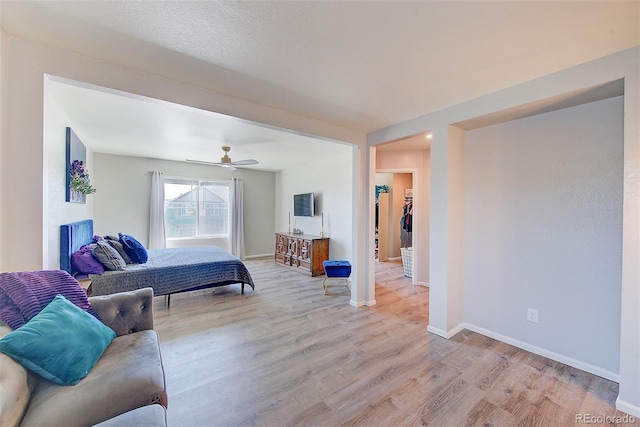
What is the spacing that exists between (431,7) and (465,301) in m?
2.84

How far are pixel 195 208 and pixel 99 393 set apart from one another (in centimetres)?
579

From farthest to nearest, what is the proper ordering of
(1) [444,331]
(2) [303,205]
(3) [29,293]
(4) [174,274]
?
(2) [303,205] < (4) [174,274] < (1) [444,331] < (3) [29,293]

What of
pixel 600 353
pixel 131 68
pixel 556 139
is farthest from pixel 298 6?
pixel 600 353

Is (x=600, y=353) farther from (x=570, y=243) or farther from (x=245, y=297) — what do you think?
(x=245, y=297)

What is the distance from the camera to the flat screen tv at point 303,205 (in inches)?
237

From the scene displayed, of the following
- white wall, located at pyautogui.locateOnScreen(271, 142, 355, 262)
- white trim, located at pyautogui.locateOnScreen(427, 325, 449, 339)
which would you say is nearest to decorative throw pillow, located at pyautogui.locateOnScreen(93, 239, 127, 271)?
white wall, located at pyautogui.locateOnScreen(271, 142, 355, 262)

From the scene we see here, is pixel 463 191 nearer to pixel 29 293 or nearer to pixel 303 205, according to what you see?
pixel 29 293

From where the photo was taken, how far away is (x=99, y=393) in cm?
122

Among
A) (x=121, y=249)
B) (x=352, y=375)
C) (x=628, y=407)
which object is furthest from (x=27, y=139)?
(x=628, y=407)

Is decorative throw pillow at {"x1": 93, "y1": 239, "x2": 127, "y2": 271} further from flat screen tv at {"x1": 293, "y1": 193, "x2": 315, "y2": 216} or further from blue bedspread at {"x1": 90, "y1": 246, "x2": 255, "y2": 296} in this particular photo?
flat screen tv at {"x1": 293, "y1": 193, "x2": 315, "y2": 216}

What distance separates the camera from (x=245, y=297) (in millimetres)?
3922

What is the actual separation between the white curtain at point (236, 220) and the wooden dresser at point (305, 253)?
4.48 ft

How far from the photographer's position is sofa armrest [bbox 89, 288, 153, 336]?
182 centimetres

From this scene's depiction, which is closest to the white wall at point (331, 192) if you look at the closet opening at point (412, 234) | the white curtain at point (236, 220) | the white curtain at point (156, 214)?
the closet opening at point (412, 234)
